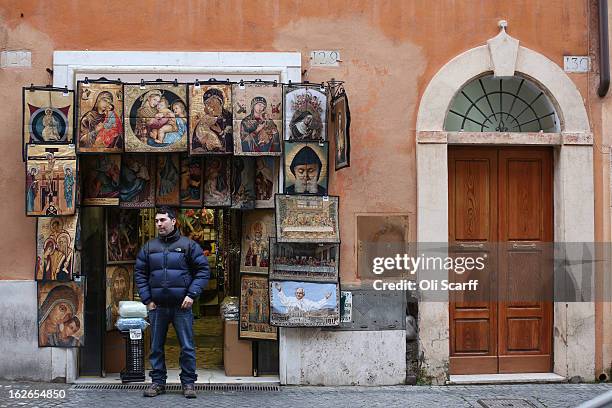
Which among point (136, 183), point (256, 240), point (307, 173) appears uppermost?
point (307, 173)

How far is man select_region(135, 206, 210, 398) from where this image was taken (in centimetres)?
774

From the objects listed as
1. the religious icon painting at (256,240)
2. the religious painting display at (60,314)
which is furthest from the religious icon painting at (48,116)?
the religious icon painting at (256,240)

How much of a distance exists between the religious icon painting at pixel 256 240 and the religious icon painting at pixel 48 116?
2.16 m

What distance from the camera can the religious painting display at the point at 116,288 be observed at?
8.78 metres

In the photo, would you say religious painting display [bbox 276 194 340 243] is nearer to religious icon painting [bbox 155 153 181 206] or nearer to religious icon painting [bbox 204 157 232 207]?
religious icon painting [bbox 204 157 232 207]

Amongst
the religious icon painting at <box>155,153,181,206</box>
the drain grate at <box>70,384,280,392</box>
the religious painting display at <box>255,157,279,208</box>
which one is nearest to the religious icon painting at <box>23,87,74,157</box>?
the religious icon painting at <box>155,153,181,206</box>

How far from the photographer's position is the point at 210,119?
8266mm

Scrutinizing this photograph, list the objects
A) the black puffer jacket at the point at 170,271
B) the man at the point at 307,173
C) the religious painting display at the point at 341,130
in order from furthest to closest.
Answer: the man at the point at 307,173
the religious painting display at the point at 341,130
the black puffer jacket at the point at 170,271

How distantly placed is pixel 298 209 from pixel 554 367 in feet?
11.7

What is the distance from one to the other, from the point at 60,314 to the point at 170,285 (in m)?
1.54

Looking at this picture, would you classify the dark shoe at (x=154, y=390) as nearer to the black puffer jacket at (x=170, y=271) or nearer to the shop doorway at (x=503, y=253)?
the black puffer jacket at (x=170, y=271)

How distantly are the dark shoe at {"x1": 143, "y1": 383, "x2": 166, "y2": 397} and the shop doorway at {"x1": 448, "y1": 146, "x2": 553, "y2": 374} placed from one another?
3339 millimetres

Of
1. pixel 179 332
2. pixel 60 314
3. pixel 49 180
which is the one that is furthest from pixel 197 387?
pixel 49 180

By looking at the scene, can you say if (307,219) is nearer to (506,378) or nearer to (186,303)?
(186,303)
